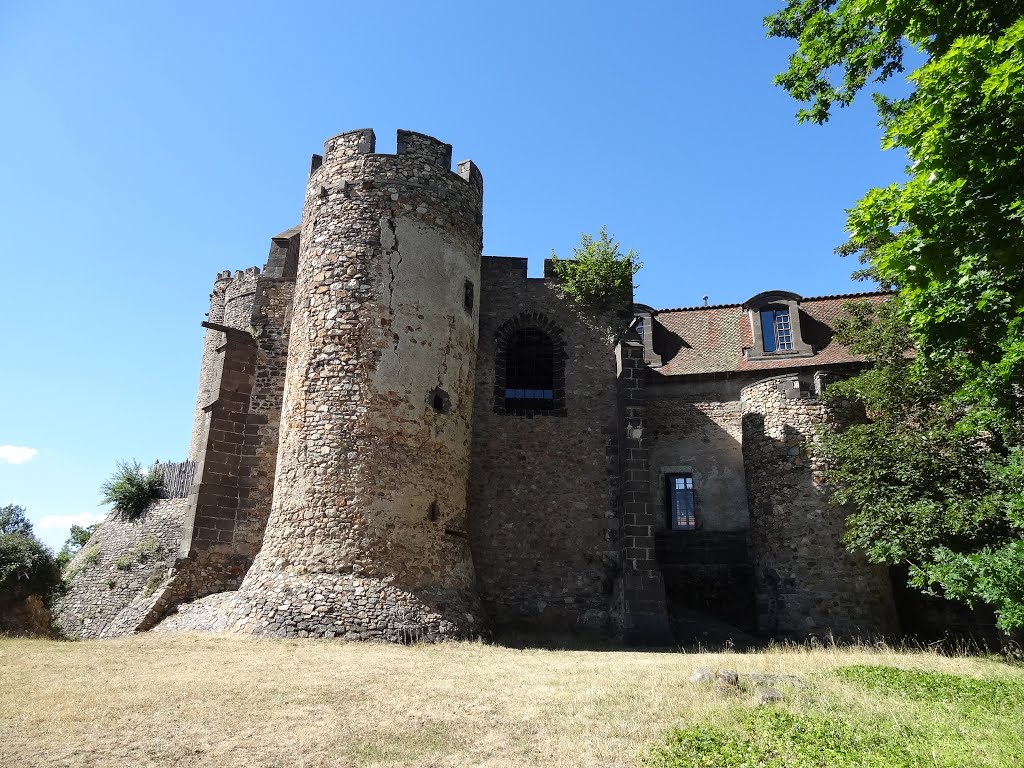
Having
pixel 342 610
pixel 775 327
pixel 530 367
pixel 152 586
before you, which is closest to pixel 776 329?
pixel 775 327

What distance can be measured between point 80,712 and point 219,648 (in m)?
4.10

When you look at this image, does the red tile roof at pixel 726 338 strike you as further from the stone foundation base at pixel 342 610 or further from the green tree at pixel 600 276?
the stone foundation base at pixel 342 610

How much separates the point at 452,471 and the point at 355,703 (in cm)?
698

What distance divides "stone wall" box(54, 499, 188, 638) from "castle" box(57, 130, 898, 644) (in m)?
0.08

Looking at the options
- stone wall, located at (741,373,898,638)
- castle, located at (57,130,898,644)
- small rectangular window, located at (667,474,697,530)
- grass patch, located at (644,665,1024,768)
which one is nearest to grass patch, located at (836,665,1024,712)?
grass patch, located at (644,665,1024,768)

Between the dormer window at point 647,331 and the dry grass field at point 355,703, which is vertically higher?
the dormer window at point 647,331

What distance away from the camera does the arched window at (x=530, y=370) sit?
17312 mm

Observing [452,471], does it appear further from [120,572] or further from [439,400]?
[120,572]

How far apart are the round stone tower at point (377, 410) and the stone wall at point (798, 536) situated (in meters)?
6.56

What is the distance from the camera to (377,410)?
1374 cm

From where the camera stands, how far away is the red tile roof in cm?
1894

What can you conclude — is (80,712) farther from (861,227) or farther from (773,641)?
(773,641)

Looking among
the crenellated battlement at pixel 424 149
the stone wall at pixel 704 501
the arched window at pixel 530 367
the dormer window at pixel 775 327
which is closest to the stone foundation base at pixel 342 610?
the arched window at pixel 530 367

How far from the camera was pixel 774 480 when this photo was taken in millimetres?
16078
